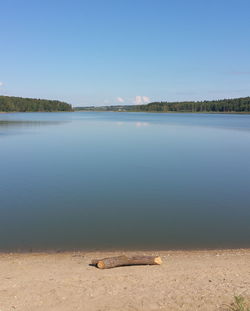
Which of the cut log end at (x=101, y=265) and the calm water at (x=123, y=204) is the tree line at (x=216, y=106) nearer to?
the calm water at (x=123, y=204)

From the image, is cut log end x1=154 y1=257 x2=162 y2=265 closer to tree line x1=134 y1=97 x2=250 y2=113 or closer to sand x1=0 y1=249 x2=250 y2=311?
sand x1=0 y1=249 x2=250 y2=311

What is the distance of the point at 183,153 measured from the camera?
1067 inches

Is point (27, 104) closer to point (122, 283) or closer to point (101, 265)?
point (101, 265)

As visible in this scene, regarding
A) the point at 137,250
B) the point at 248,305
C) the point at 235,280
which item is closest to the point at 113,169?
the point at 137,250

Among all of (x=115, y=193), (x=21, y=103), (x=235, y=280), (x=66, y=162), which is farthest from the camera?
→ (x=21, y=103)

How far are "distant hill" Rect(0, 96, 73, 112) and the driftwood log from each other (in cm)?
13843

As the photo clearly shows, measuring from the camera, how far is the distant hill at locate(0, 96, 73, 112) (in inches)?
5384

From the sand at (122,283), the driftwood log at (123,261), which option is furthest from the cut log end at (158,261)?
the sand at (122,283)

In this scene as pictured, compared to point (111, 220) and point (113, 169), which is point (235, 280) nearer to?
point (111, 220)

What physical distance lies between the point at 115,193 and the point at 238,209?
17.1ft

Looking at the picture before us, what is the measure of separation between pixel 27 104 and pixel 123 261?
156234 millimetres

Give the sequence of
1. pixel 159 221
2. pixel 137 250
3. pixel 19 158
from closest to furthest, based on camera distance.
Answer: pixel 137 250 < pixel 159 221 < pixel 19 158

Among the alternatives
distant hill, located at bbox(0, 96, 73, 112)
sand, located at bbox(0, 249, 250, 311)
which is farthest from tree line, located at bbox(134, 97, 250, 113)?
sand, located at bbox(0, 249, 250, 311)

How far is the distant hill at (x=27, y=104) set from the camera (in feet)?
449
